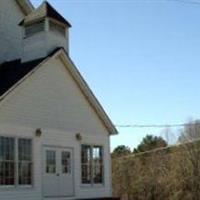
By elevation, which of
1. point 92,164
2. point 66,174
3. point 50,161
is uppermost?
point 50,161

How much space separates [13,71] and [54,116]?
8.76ft

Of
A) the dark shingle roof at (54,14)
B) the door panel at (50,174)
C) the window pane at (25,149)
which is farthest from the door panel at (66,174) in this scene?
the dark shingle roof at (54,14)

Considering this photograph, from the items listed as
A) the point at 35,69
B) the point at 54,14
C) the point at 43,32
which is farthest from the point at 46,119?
the point at 54,14

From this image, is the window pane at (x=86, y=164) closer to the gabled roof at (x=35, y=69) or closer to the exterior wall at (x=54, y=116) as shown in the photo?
the exterior wall at (x=54, y=116)

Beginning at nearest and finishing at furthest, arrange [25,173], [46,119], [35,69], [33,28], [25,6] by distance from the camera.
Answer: [25,173], [35,69], [46,119], [33,28], [25,6]

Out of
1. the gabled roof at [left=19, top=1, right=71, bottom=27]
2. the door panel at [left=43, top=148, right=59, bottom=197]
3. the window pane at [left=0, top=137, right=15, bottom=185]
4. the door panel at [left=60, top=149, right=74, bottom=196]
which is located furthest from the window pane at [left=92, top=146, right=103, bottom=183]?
the gabled roof at [left=19, top=1, right=71, bottom=27]

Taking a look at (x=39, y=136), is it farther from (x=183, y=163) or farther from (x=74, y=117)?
(x=183, y=163)

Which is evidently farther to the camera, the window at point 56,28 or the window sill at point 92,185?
the window sill at point 92,185

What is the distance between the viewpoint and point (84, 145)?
2780 cm

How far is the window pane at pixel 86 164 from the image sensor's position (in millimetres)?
27516

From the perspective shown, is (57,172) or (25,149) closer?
(25,149)

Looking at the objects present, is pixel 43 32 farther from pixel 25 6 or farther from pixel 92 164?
pixel 92 164

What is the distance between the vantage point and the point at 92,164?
27.9m

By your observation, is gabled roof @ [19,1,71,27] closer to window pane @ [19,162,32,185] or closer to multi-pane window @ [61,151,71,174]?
multi-pane window @ [61,151,71,174]
